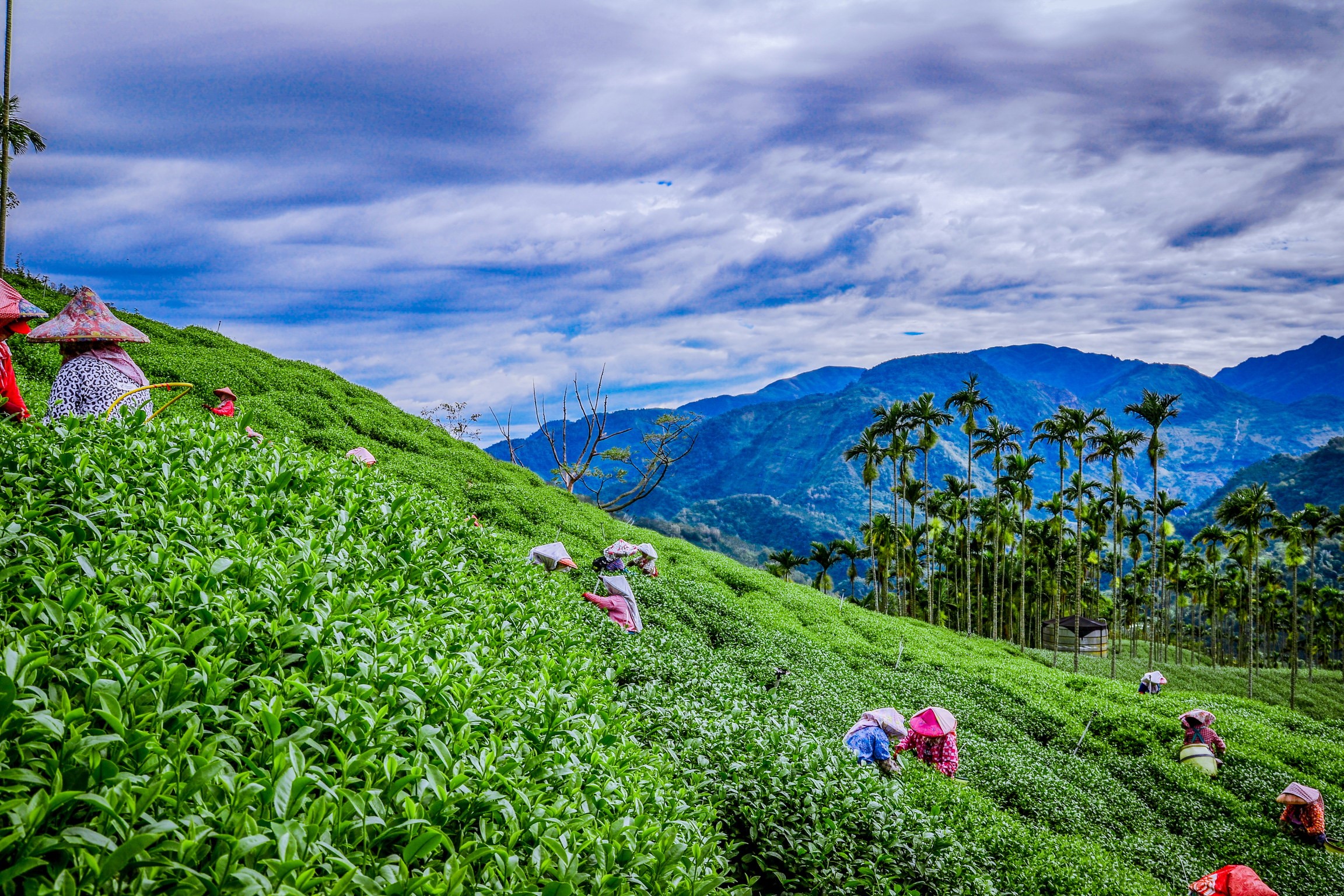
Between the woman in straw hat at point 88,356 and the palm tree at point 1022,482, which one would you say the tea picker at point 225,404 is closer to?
the woman in straw hat at point 88,356

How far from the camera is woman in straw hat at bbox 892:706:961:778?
10.9m

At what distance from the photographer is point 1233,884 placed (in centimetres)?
896

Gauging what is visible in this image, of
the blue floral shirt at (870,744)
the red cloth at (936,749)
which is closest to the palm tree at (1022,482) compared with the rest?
the red cloth at (936,749)

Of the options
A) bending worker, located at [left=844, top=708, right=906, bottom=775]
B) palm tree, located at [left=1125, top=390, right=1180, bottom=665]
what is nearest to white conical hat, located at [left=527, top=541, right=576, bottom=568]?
bending worker, located at [left=844, top=708, right=906, bottom=775]

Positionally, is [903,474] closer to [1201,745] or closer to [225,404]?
[1201,745]

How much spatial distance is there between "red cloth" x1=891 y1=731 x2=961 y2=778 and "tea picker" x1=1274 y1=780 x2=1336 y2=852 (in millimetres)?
7590

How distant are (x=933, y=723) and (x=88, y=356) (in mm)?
12316

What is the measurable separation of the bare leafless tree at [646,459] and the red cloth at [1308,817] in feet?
61.9

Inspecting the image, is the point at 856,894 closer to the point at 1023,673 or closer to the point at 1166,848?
the point at 1166,848

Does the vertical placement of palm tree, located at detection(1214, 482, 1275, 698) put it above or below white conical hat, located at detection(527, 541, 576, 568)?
below

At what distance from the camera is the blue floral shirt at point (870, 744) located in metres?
8.74

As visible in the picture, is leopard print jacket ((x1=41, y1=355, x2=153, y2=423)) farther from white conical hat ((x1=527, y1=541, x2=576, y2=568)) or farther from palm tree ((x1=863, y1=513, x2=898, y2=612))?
palm tree ((x1=863, y1=513, x2=898, y2=612))

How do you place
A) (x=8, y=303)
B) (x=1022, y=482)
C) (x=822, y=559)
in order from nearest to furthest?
1. (x=8, y=303)
2. (x=1022, y=482)
3. (x=822, y=559)

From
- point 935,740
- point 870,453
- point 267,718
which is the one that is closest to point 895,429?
point 870,453
